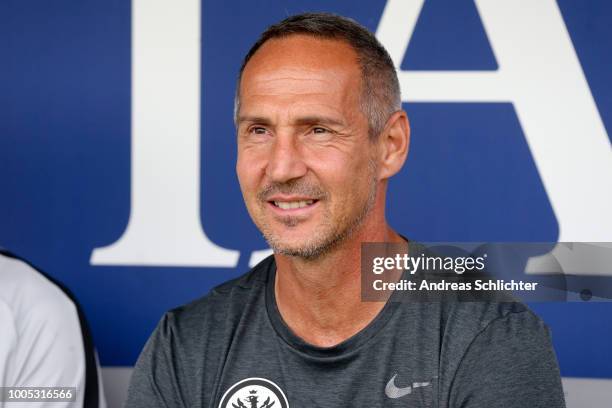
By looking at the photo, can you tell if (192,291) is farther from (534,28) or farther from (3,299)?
(534,28)

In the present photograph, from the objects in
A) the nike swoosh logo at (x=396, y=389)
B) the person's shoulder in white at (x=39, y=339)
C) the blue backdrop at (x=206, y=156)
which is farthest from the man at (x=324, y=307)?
the blue backdrop at (x=206, y=156)

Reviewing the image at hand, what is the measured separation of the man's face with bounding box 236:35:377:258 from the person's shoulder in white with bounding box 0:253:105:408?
57cm

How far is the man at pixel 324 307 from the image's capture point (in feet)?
4.20

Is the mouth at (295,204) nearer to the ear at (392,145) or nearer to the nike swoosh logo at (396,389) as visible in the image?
the ear at (392,145)

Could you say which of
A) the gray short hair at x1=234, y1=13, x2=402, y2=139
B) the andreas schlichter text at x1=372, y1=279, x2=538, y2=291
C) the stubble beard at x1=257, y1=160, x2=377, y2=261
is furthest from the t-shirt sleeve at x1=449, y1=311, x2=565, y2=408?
the gray short hair at x1=234, y1=13, x2=402, y2=139

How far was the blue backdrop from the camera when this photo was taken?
6.31 feet

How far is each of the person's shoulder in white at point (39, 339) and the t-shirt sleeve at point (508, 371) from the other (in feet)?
2.63

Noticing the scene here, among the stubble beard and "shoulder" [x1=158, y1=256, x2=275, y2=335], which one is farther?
"shoulder" [x1=158, y1=256, x2=275, y2=335]

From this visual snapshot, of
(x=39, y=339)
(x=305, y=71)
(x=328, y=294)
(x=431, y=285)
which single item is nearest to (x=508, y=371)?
(x=431, y=285)

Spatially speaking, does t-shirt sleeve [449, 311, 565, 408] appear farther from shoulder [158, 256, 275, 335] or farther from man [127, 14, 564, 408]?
shoulder [158, 256, 275, 335]

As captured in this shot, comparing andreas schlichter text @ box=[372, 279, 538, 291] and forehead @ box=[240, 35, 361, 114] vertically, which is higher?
forehead @ box=[240, 35, 361, 114]

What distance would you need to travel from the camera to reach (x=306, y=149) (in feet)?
4.41

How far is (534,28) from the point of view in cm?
191

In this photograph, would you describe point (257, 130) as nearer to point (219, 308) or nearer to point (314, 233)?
point (314, 233)
